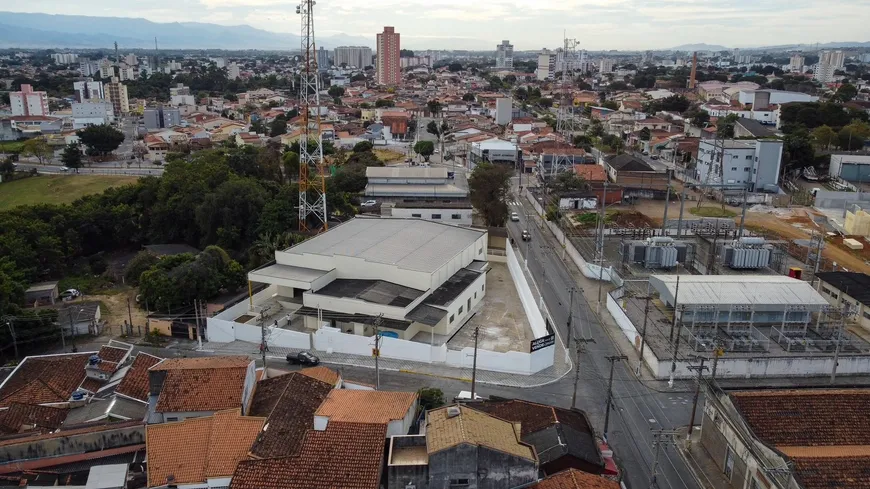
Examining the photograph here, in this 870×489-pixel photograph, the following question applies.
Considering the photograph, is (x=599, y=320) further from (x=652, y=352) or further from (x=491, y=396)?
(x=491, y=396)

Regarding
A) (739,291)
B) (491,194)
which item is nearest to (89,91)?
(491,194)

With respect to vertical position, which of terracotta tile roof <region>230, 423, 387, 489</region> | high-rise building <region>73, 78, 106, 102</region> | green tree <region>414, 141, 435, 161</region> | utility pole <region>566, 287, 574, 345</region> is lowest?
utility pole <region>566, 287, 574, 345</region>

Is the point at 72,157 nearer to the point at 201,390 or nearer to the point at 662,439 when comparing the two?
the point at 201,390

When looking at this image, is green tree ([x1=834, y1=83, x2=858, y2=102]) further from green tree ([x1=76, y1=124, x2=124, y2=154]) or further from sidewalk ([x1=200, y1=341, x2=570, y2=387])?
green tree ([x1=76, y1=124, x2=124, y2=154])

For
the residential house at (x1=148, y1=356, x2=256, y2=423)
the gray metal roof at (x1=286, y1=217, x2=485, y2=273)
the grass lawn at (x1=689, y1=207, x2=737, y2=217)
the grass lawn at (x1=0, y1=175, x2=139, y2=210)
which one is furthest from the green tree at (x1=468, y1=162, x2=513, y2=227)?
the grass lawn at (x1=0, y1=175, x2=139, y2=210)

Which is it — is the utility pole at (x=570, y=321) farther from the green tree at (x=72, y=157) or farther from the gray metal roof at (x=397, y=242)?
the green tree at (x=72, y=157)

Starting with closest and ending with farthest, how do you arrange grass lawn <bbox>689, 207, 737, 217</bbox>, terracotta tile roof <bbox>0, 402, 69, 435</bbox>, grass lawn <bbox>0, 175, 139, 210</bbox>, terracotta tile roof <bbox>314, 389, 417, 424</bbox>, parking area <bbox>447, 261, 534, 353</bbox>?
terracotta tile roof <bbox>314, 389, 417, 424</bbox> → terracotta tile roof <bbox>0, 402, 69, 435</bbox> → parking area <bbox>447, 261, 534, 353</bbox> → grass lawn <bbox>689, 207, 737, 217</bbox> → grass lawn <bbox>0, 175, 139, 210</bbox>
